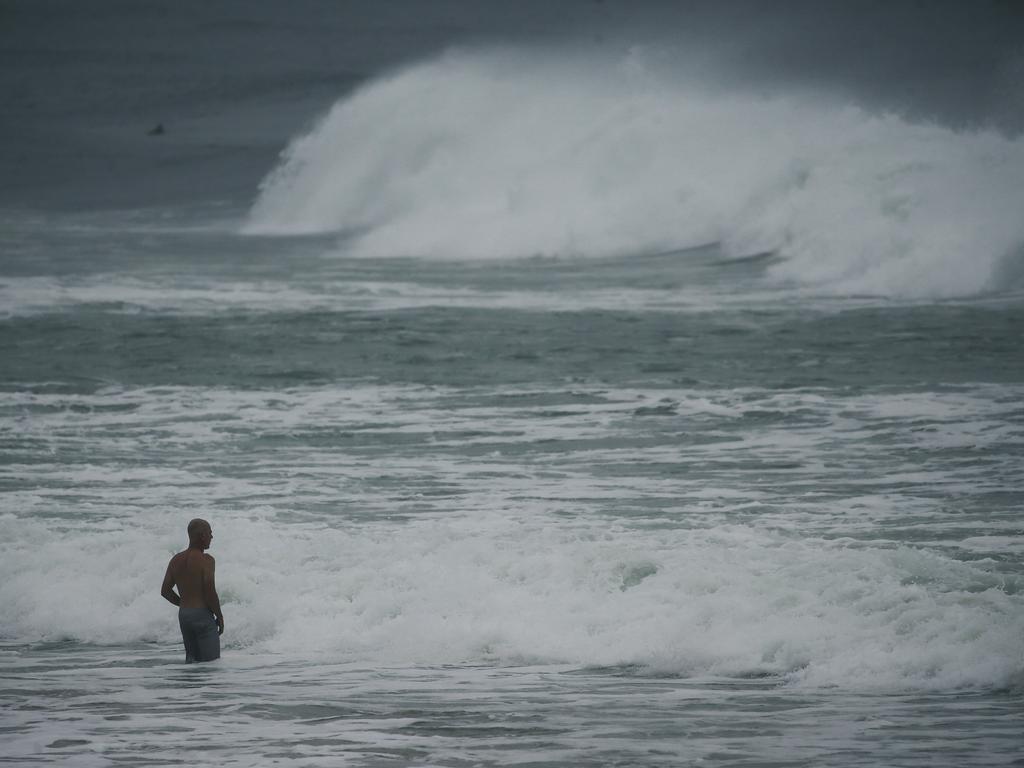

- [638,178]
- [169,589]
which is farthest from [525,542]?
[638,178]

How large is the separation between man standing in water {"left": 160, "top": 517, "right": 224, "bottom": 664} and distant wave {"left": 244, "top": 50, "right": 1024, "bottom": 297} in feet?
65.8

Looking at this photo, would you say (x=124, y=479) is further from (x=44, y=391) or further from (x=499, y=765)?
(x=499, y=765)

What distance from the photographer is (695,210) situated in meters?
40.1

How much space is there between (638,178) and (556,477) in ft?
99.8

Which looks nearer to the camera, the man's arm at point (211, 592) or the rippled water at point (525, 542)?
the rippled water at point (525, 542)

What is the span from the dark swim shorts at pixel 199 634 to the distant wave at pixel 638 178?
788 inches

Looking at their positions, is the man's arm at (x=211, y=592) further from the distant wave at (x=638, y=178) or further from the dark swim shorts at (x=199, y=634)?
the distant wave at (x=638, y=178)

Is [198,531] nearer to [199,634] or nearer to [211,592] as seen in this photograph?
[211,592]

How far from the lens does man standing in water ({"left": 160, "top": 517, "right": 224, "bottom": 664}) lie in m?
9.34

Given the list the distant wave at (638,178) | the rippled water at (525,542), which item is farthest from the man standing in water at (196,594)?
the distant wave at (638,178)

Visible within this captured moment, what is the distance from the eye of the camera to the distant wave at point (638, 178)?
31.1 meters

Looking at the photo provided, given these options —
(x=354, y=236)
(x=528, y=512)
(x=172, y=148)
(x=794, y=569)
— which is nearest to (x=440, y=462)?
(x=528, y=512)

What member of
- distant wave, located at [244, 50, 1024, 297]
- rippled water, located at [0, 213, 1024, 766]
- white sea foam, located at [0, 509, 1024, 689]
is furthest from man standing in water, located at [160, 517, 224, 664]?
distant wave, located at [244, 50, 1024, 297]

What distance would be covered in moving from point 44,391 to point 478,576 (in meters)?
9.79
